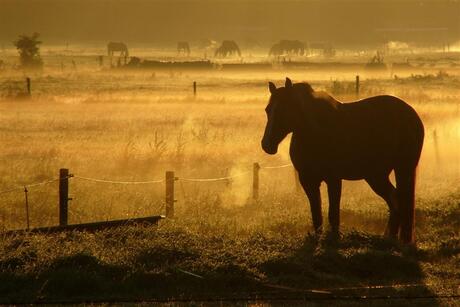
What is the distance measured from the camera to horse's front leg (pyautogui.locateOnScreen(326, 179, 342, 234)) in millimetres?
11172

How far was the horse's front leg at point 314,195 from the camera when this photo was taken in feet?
36.5

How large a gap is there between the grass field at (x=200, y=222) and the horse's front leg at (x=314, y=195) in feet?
1.20

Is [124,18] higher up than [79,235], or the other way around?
[124,18]

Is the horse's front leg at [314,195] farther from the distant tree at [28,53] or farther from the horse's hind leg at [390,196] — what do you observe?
the distant tree at [28,53]

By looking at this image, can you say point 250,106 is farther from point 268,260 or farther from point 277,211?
point 268,260

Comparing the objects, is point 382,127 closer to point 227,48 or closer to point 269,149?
point 269,149

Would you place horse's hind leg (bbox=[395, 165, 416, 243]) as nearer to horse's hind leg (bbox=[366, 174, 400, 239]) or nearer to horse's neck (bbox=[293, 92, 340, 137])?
horse's hind leg (bbox=[366, 174, 400, 239])

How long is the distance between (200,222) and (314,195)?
76.2 inches

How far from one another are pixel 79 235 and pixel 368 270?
Answer: 338 centimetres

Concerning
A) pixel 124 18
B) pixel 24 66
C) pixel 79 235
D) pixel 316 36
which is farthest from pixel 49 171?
pixel 124 18

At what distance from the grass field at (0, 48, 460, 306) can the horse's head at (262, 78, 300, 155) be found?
1.16m

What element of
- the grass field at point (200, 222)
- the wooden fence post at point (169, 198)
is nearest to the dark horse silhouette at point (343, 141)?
the grass field at point (200, 222)

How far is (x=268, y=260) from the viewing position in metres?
9.80

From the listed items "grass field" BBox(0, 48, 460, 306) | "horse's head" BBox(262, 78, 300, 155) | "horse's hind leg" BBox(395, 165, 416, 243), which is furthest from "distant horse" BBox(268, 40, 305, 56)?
"horse's head" BBox(262, 78, 300, 155)
